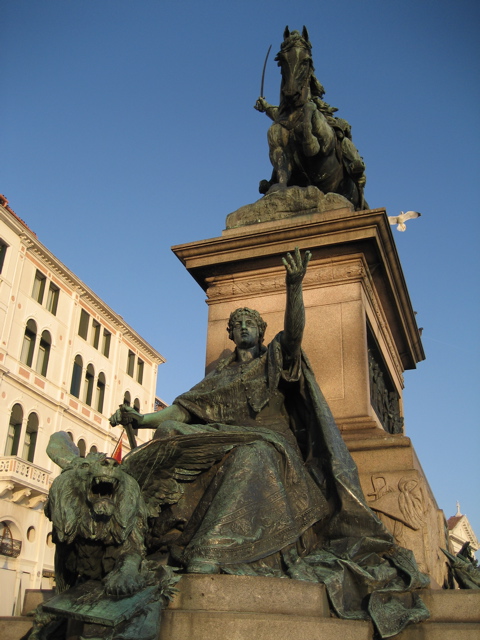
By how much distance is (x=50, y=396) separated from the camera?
1303 inches

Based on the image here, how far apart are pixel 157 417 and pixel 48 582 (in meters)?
28.2

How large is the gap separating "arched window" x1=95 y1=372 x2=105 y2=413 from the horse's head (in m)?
31.3

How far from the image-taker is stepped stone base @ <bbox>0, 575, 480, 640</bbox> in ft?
10.8

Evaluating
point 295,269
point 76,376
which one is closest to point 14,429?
point 76,376

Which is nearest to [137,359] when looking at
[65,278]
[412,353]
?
[65,278]

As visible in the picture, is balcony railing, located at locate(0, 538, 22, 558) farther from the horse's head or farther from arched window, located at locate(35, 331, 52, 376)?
the horse's head

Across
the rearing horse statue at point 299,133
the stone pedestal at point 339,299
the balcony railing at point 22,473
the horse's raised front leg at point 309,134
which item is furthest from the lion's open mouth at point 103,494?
the balcony railing at point 22,473

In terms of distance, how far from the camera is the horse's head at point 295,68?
27.2ft

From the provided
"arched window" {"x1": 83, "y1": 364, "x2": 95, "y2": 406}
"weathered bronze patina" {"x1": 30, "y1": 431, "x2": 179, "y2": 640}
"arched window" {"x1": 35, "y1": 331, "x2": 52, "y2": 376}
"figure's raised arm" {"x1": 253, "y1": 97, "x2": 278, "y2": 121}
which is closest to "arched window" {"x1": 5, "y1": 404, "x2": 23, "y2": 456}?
"arched window" {"x1": 35, "y1": 331, "x2": 52, "y2": 376}

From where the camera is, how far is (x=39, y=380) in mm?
32594

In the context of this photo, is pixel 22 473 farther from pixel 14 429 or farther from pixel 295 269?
pixel 295 269

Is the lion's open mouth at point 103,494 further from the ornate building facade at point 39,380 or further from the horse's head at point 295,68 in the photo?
the ornate building facade at point 39,380

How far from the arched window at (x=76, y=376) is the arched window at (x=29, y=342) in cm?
339

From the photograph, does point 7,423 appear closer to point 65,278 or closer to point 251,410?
point 65,278
